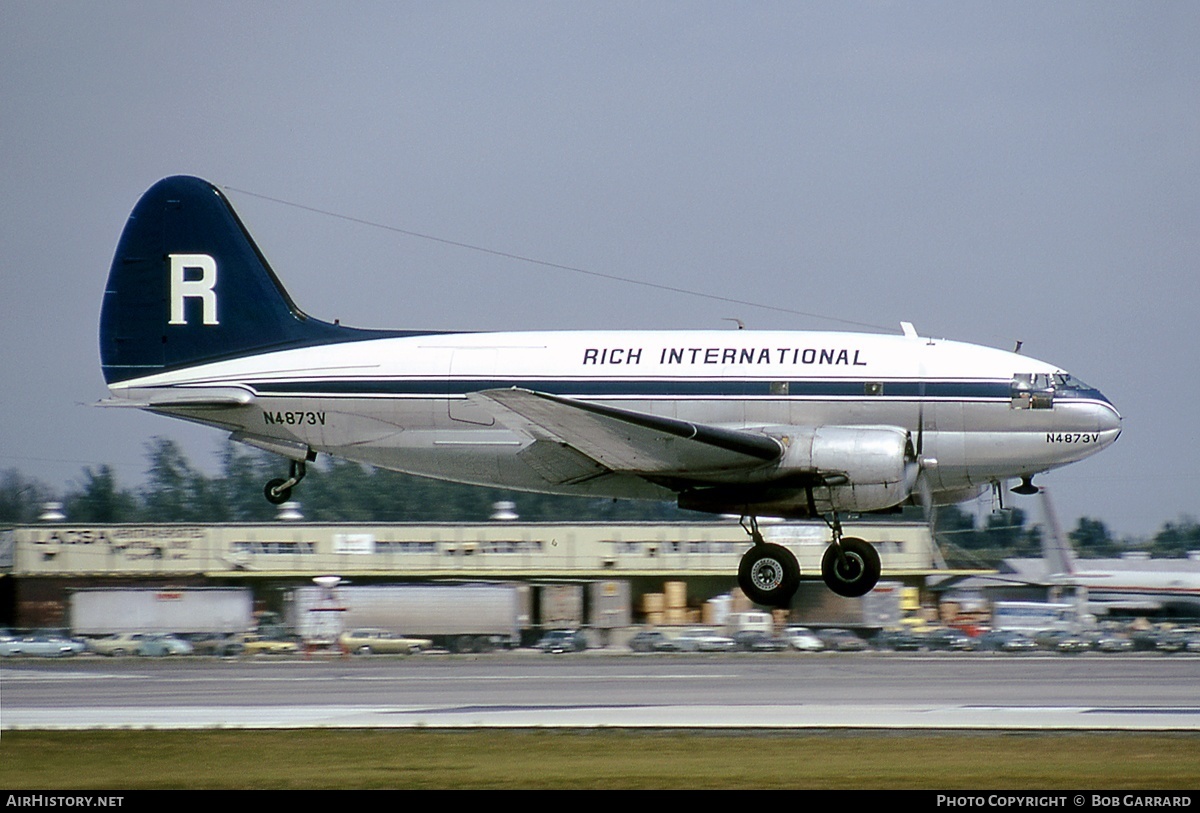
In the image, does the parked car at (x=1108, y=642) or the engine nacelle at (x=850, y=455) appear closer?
the engine nacelle at (x=850, y=455)

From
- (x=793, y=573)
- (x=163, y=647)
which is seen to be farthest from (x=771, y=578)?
(x=163, y=647)

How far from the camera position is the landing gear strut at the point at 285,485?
25703 mm

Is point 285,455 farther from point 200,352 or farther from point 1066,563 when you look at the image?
point 1066,563

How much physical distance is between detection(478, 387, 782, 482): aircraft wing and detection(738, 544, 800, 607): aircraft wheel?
1610 mm

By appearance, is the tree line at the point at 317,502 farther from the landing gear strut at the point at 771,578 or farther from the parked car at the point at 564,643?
the landing gear strut at the point at 771,578

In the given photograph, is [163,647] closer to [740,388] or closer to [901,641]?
[901,641]

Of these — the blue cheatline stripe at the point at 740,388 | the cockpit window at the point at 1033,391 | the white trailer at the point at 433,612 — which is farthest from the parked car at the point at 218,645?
the cockpit window at the point at 1033,391

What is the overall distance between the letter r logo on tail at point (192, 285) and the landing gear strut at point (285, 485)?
3195 mm

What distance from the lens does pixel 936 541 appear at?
5350 centimetres

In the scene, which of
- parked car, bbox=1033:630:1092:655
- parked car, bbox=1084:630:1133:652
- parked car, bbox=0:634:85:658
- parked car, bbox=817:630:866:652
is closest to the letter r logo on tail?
parked car, bbox=0:634:85:658

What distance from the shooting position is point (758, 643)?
144 feet

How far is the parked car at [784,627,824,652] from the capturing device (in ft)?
144

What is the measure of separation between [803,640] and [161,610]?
20.9 m

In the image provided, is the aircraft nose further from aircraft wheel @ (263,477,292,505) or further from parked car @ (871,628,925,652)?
parked car @ (871,628,925,652)
